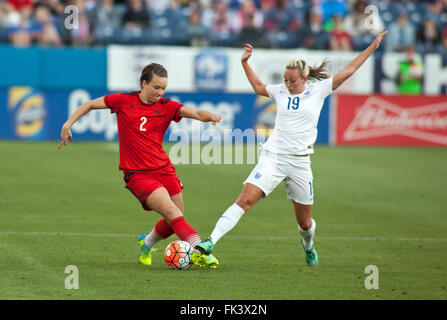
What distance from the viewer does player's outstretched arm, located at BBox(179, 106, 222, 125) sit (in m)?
7.60

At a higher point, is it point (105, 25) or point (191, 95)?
point (105, 25)

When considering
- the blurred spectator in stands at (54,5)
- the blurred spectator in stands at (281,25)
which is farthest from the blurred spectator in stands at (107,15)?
the blurred spectator in stands at (281,25)

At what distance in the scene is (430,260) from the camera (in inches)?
338

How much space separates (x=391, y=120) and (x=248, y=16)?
5.05 metres

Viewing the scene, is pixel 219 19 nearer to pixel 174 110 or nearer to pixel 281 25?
pixel 281 25

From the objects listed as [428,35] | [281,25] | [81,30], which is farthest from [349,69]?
[428,35]

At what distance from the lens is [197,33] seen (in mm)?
23797

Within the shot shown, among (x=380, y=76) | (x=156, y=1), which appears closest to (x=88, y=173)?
(x=156, y=1)

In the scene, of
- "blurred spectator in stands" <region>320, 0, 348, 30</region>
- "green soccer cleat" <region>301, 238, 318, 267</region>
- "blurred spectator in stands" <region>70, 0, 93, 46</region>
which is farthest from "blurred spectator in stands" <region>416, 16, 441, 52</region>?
"green soccer cleat" <region>301, 238, 318, 267</region>

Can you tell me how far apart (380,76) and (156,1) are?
7090mm

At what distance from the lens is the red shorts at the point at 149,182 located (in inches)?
301

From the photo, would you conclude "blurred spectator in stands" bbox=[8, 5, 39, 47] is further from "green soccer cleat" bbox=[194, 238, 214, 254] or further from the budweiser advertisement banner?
"green soccer cleat" bbox=[194, 238, 214, 254]

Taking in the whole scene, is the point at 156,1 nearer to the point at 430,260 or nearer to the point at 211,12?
the point at 211,12

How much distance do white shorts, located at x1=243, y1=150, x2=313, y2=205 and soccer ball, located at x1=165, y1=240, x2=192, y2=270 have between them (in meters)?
0.88
